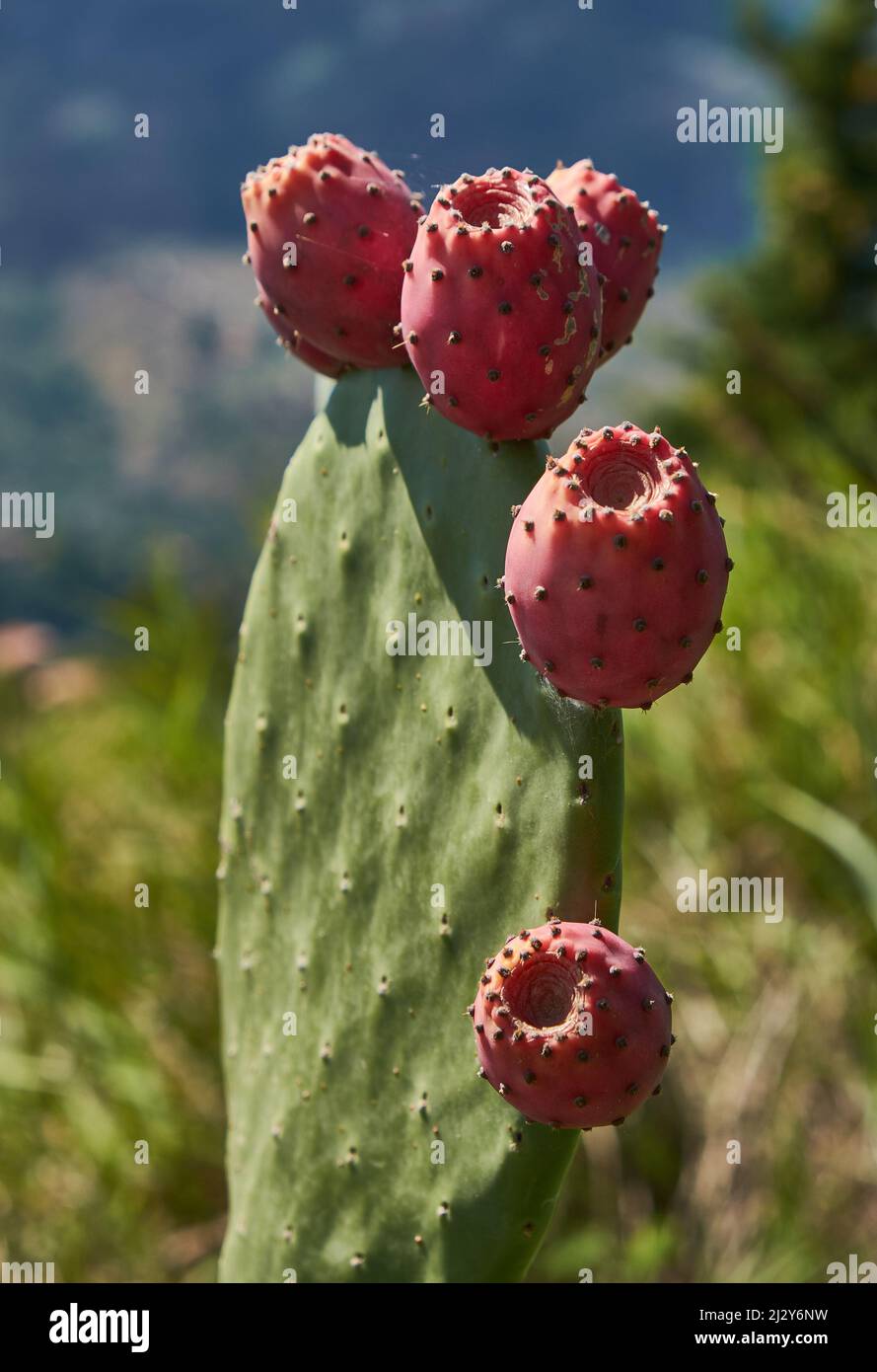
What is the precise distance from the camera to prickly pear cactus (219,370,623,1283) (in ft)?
3.09

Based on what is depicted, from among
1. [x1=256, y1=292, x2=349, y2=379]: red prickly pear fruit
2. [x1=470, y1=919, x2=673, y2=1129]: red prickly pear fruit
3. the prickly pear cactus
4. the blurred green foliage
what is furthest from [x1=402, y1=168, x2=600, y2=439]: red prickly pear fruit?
the blurred green foliage

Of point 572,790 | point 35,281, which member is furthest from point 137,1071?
point 35,281

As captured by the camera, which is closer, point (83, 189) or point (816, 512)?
point (816, 512)

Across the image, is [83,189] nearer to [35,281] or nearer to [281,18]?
[35,281]

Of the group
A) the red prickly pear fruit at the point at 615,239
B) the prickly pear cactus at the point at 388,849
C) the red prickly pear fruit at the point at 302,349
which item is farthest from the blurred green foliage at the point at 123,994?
the red prickly pear fruit at the point at 615,239

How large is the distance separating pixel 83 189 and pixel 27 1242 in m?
49.3

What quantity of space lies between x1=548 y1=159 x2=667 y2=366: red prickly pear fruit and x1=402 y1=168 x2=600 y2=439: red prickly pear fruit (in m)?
0.10

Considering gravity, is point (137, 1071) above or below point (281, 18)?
below

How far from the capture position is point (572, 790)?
0.88 m

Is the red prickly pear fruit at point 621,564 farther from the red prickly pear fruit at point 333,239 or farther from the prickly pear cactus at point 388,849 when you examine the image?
the red prickly pear fruit at point 333,239

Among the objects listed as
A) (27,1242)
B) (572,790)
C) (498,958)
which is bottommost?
(27,1242)

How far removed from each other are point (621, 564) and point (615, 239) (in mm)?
348
